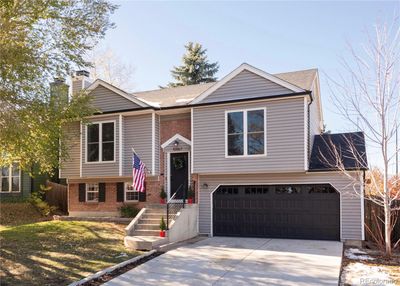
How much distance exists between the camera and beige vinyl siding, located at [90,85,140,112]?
633 inches

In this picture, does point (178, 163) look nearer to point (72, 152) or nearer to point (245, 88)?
point (245, 88)

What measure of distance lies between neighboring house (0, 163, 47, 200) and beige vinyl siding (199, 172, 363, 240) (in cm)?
1192

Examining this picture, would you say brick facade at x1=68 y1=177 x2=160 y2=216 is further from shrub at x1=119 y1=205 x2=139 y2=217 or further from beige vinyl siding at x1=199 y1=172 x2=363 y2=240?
beige vinyl siding at x1=199 y1=172 x2=363 y2=240

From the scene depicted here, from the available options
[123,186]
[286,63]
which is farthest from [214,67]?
[123,186]

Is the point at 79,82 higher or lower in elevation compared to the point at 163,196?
higher

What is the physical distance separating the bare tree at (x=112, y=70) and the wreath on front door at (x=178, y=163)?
18.5m

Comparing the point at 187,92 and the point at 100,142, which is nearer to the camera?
the point at 100,142

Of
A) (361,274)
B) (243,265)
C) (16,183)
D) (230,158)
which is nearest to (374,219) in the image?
(361,274)

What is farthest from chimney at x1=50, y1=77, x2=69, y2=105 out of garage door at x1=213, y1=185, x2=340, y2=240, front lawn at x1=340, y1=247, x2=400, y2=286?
front lawn at x1=340, y1=247, x2=400, y2=286

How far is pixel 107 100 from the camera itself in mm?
16562

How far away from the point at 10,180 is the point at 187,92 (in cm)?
1302

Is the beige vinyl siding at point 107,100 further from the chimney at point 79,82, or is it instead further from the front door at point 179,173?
the front door at point 179,173

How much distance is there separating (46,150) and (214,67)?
20539 mm

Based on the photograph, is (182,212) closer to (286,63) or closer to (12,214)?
(286,63)
